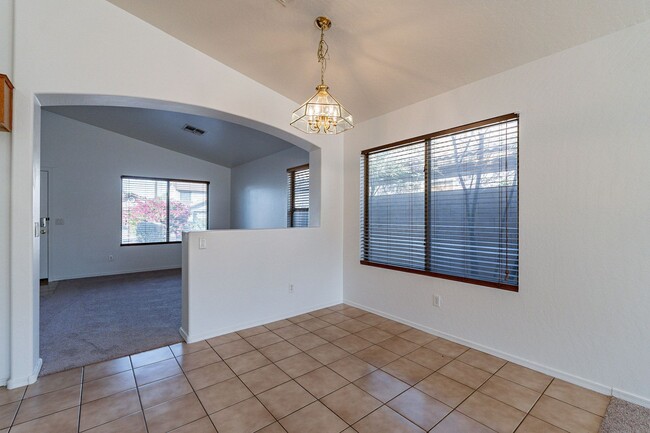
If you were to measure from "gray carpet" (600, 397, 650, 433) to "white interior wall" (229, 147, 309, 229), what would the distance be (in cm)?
478

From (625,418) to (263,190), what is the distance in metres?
6.24

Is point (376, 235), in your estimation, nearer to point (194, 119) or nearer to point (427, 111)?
point (427, 111)

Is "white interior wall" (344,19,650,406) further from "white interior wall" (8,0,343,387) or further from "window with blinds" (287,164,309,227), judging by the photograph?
"window with blinds" (287,164,309,227)

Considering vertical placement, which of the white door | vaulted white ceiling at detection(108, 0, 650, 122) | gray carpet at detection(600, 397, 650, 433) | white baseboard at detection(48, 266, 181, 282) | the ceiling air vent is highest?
the ceiling air vent

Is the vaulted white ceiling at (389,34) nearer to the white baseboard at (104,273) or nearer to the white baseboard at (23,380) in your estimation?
the white baseboard at (23,380)

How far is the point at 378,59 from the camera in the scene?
9.23 ft

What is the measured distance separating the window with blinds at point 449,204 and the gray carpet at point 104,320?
8.99 ft

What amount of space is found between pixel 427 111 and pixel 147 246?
671 cm

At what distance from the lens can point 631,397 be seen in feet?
6.84

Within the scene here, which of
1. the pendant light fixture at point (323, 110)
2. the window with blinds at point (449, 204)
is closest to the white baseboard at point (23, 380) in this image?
the pendant light fixture at point (323, 110)

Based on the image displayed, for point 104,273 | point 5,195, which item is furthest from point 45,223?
point 5,195

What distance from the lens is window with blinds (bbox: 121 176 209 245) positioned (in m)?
6.80

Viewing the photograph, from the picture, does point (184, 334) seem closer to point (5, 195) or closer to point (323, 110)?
point (5, 195)

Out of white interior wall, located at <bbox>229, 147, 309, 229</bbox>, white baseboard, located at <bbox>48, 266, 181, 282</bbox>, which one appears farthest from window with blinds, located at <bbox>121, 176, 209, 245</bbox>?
white interior wall, located at <bbox>229, 147, 309, 229</bbox>
